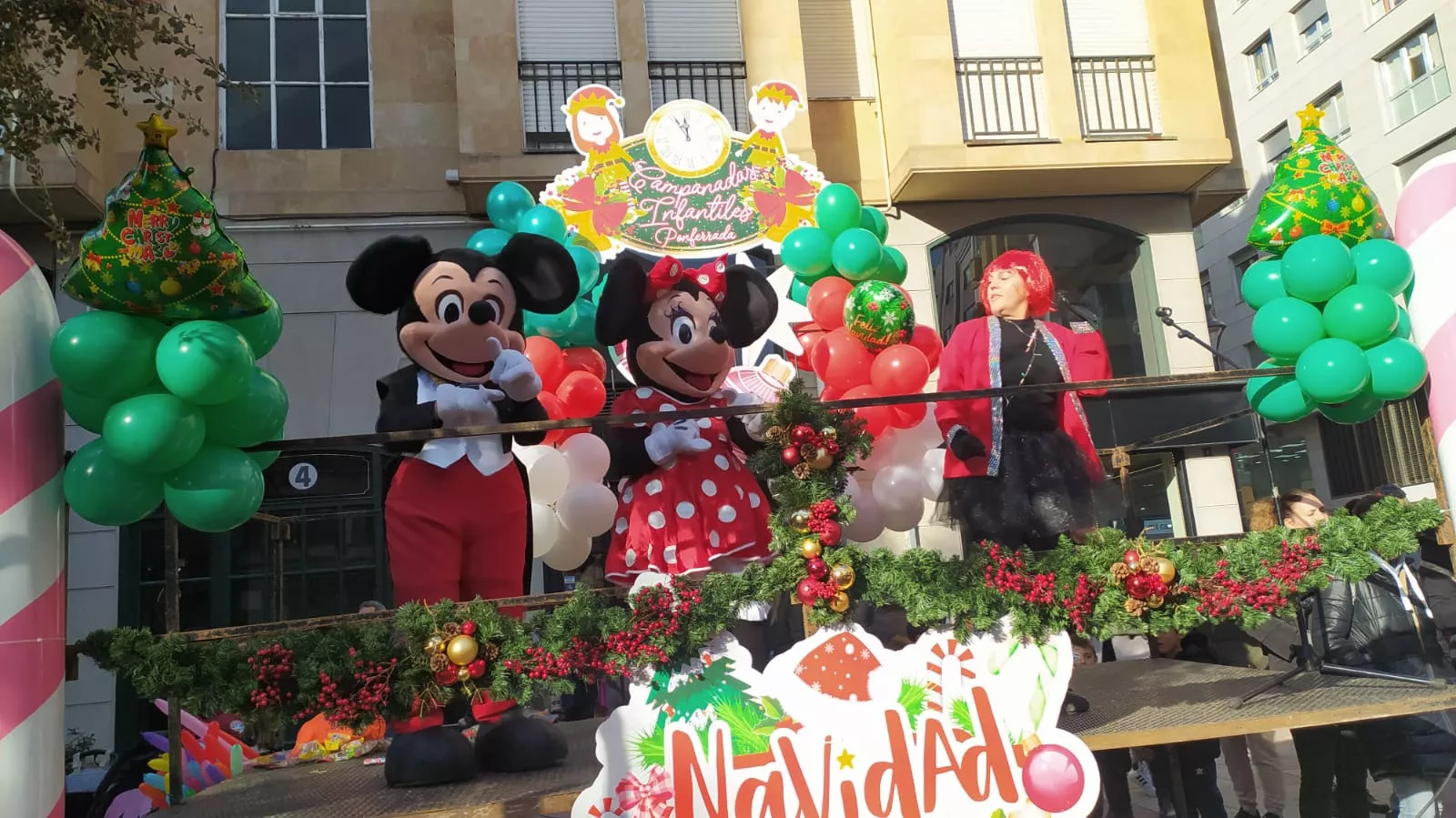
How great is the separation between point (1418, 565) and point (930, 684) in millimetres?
2589

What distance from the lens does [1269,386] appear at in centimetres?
388

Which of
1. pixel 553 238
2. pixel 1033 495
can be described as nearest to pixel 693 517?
pixel 1033 495

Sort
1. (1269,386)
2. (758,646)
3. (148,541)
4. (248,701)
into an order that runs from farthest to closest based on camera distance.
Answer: (148,541)
(1269,386)
(758,646)
(248,701)

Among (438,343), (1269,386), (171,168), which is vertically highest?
(171,168)

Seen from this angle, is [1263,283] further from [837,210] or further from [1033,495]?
[837,210]

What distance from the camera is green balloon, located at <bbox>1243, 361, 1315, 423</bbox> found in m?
3.72

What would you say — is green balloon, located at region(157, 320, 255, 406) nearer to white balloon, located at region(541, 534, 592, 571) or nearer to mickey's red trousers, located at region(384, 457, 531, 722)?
mickey's red trousers, located at region(384, 457, 531, 722)

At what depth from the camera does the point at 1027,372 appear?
4273 mm

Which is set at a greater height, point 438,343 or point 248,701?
point 438,343

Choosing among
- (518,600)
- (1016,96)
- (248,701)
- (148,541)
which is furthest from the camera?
(1016,96)

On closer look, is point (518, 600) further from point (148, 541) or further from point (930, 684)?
point (148, 541)

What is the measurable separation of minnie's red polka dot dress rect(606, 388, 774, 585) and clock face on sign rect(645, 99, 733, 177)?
275 cm

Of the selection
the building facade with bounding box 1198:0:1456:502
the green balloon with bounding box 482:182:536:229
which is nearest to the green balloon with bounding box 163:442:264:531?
the green balloon with bounding box 482:182:536:229

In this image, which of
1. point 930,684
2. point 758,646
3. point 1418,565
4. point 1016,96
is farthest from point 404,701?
point 1016,96
